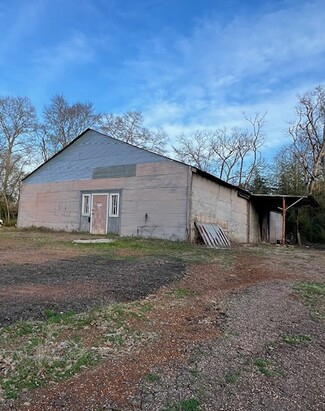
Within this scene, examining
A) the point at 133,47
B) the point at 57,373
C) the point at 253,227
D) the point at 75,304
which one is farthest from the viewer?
the point at 253,227

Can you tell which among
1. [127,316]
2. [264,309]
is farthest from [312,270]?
[127,316]

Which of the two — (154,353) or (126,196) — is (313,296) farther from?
(126,196)

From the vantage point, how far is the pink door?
620 inches

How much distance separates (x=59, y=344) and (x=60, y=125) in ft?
113

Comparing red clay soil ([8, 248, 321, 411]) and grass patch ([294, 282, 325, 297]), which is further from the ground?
grass patch ([294, 282, 325, 297])

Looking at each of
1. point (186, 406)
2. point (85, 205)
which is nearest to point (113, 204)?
point (85, 205)

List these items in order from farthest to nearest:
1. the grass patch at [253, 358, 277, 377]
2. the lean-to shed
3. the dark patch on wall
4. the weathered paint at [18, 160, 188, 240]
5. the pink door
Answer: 1. the pink door
2. the dark patch on wall
3. the lean-to shed
4. the weathered paint at [18, 160, 188, 240]
5. the grass patch at [253, 358, 277, 377]

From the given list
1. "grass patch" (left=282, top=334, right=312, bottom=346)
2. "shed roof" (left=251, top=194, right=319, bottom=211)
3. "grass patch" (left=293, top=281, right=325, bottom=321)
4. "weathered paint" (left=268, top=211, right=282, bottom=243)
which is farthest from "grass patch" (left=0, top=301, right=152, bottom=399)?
"weathered paint" (left=268, top=211, right=282, bottom=243)

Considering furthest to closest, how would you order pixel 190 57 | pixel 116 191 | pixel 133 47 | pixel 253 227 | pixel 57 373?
pixel 253 227 → pixel 116 191 → pixel 190 57 → pixel 133 47 → pixel 57 373

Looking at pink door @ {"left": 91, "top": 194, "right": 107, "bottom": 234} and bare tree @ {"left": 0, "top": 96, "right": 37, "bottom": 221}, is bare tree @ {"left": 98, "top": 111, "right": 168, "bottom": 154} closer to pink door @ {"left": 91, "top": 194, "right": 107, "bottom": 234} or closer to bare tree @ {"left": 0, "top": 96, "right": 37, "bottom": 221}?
bare tree @ {"left": 0, "top": 96, "right": 37, "bottom": 221}

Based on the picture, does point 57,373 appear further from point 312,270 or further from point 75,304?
point 312,270

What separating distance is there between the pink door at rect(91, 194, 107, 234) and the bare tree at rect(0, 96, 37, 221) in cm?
1712

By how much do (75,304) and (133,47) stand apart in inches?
393

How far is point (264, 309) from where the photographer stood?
14.6ft
